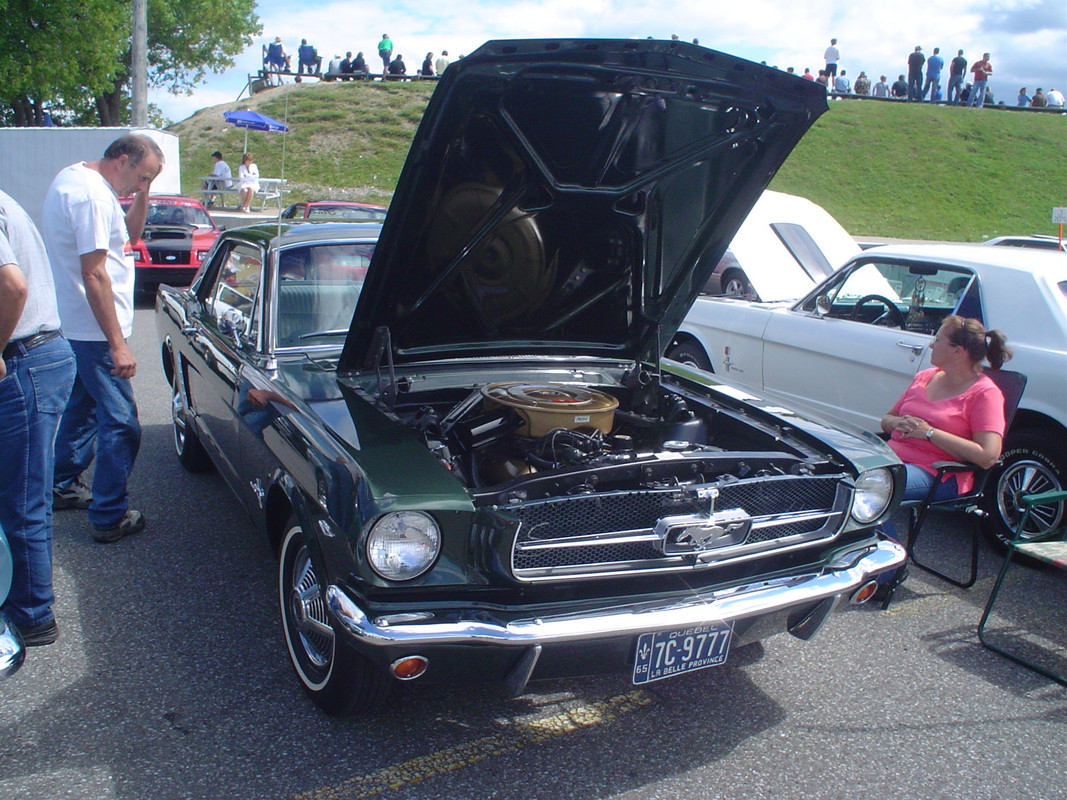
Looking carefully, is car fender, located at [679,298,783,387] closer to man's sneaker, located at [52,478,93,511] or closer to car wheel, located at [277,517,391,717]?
car wheel, located at [277,517,391,717]

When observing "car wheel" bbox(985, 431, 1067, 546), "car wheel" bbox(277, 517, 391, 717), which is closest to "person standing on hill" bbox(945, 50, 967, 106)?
"car wheel" bbox(985, 431, 1067, 546)

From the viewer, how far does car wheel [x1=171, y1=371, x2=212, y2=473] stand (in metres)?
5.18

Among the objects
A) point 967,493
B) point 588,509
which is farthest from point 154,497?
point 967,493

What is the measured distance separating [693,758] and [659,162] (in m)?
2.17

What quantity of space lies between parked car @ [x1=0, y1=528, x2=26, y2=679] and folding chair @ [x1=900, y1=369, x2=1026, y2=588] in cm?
362

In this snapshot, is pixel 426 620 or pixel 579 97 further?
pixel 579 97

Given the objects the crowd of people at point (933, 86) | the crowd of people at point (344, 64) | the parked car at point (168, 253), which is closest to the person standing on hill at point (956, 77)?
the crowd of people at point (933, 86)

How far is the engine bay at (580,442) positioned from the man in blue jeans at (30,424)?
1.27 meters

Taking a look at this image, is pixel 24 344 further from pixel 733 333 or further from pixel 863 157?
pixel 863 157

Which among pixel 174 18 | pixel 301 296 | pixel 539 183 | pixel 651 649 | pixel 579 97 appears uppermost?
pixel 174 18

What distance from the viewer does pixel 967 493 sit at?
4.36m

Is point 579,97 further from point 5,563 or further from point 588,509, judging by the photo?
point 5,563

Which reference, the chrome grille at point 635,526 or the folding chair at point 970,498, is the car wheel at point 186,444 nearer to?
the chrome grille at point 635,526

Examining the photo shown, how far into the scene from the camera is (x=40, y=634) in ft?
10.6
